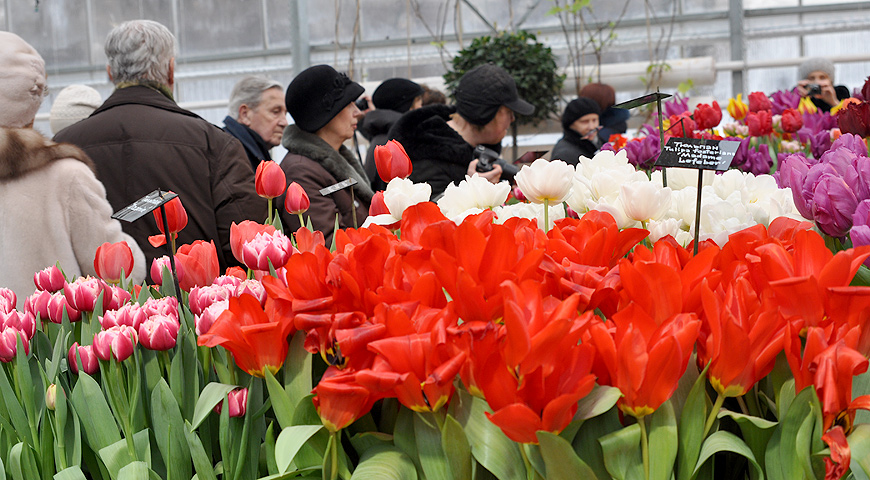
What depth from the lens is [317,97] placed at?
2.54m

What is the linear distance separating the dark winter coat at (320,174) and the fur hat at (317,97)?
4cm

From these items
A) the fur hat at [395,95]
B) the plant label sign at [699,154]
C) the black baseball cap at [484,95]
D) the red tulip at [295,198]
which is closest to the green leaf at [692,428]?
the plant label sign at [699,154]

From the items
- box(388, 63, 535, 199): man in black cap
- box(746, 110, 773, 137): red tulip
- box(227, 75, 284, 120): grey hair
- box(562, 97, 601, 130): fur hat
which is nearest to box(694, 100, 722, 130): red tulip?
box(746, 110, 773, 137): red tulip

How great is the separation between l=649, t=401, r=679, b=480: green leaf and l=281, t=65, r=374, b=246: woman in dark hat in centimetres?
192

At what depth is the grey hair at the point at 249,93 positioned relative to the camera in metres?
3.09

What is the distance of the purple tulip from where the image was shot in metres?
0.71

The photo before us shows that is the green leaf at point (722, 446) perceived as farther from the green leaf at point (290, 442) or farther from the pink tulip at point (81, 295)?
the pink tulip at point (81, 295)

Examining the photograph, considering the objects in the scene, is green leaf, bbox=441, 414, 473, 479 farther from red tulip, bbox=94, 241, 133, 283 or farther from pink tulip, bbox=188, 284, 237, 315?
red tulip, bbox=94, 241, 133, 283

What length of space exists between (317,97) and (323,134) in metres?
0.12

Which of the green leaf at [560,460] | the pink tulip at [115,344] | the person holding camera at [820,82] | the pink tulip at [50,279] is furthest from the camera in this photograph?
the person holding camera at [820,82]

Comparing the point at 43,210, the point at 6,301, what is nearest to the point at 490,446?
the point at 6,301

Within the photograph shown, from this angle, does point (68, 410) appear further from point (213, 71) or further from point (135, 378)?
point (213, 71)

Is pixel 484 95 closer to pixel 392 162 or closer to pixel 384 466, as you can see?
pixel 392 162

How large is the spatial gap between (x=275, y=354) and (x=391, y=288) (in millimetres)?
113
